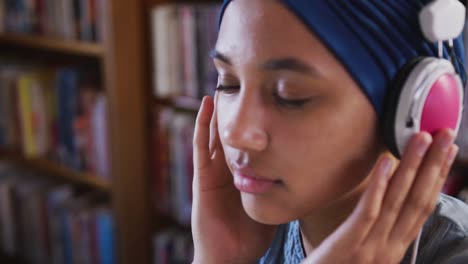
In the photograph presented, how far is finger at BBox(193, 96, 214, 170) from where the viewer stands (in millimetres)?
792

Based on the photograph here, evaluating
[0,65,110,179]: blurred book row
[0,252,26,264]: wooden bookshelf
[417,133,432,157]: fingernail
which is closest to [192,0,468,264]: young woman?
[417,133,432,157]: fingernail

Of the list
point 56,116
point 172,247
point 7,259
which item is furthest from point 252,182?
point 7,259

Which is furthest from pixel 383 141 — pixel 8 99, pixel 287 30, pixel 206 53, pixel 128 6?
pixel 8 99

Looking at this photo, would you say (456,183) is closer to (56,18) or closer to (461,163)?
(461,163)

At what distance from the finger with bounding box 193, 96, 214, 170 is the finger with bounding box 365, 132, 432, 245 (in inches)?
11.3

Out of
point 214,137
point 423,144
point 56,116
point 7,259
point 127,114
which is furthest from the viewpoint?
point 7,259

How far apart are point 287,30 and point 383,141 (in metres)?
0.17

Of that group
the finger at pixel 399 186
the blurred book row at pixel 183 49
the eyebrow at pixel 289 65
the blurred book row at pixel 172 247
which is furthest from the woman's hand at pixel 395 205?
the blurred book row at pixel 172 247

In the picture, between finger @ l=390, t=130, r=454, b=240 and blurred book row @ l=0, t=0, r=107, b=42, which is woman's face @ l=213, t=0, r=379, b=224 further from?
blurred book row @ l=0, t=0, r=107, b=42

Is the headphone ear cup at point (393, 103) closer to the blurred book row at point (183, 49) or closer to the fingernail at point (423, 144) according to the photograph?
the fingernail at point (423, 144)

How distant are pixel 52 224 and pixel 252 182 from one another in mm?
1812

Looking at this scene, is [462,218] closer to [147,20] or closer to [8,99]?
[147,20]

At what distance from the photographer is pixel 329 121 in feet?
1.95

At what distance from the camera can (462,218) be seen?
0.70 metres
